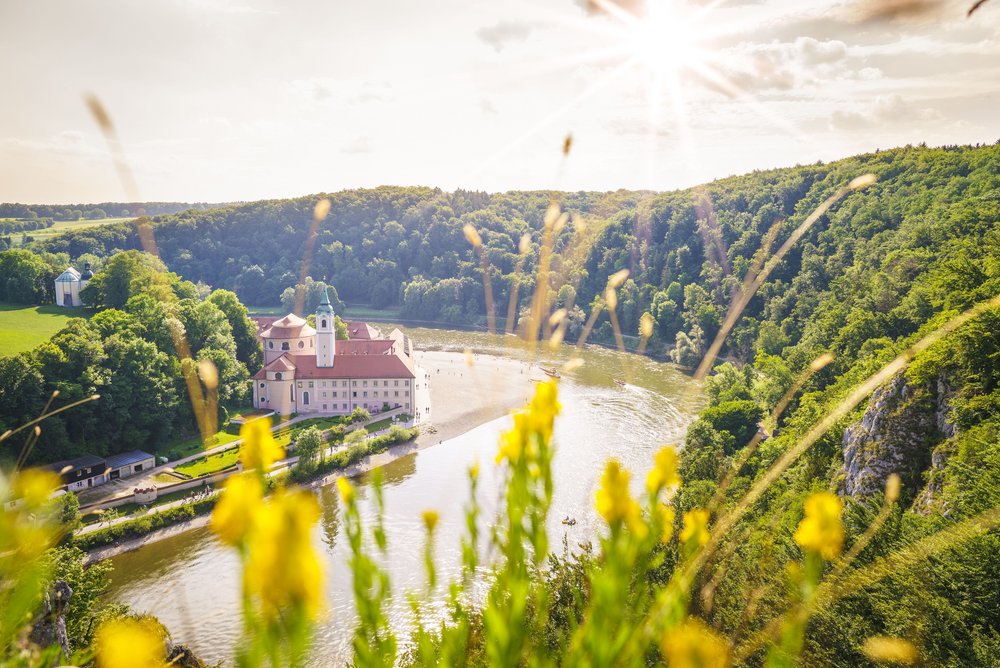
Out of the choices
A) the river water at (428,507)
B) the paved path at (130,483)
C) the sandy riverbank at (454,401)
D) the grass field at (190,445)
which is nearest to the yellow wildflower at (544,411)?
the river water at (428,507)

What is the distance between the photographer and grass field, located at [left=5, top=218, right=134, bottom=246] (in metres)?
118

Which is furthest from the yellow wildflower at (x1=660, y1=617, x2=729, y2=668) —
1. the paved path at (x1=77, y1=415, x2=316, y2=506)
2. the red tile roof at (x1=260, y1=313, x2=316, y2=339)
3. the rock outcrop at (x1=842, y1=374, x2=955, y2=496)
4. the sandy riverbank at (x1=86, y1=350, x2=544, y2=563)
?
the red tile roof at (x1=260, y1=313, x2=316, y2=339)

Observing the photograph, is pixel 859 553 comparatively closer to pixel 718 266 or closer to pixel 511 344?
pixel 511 344

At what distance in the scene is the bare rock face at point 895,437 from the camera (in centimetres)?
1775

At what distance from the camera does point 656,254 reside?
94.3 metres

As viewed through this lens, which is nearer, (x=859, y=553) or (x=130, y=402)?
(x=859, y=553)

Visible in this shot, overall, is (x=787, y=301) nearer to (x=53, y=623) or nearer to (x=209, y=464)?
(x=209, y=464)

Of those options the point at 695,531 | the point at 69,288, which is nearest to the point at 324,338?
the point at 69,288

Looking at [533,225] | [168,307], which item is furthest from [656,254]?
[168,307]

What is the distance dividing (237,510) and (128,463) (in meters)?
38.1

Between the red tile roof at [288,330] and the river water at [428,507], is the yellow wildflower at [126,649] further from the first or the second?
the red tile roof at [288,330]

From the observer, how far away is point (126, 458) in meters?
33.2

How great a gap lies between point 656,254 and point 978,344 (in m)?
78.2

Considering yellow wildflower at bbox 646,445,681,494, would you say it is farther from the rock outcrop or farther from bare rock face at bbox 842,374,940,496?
bare rock face at bbox 842,374,940,496
